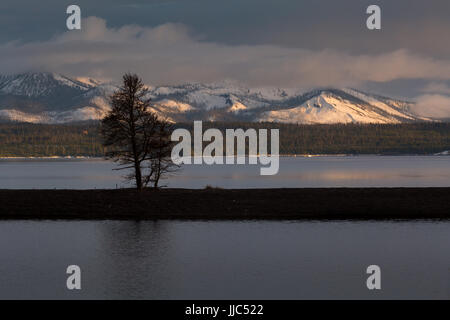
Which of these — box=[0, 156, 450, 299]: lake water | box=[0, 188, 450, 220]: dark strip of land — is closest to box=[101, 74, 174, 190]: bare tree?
box=[0, 188, 450, 220]: dark strip of land

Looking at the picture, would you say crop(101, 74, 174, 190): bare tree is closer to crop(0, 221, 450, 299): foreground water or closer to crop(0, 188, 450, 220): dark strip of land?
crop(0, 188, 450, 220): dark strip of land

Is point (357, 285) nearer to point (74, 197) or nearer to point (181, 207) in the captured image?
point (181, 207)

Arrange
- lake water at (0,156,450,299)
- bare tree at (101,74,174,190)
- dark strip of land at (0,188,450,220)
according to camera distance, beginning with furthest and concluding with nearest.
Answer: bare tree at (101,74,174,190) → dark strip of land at (0,188,450,220) → lake water at (0,156,450,299)

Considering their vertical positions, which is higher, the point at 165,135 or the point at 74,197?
the point at 165,135

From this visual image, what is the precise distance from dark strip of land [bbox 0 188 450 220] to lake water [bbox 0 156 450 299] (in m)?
3.89

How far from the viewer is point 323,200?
53.1 meters

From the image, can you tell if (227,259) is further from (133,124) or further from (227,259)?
(133,124)

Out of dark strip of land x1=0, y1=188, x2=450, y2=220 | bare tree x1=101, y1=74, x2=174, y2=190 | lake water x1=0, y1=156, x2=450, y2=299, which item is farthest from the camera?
bare tree x1=101, y1=74, x2=174, y2=190

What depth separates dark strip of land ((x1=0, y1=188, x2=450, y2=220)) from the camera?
164ft

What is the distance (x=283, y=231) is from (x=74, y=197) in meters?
21.6

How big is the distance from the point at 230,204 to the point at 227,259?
70.5ft

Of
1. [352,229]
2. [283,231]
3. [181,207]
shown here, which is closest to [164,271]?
[283,231]

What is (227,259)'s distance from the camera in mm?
31188

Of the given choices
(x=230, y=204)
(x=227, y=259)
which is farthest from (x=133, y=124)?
(x=227, y=259)
